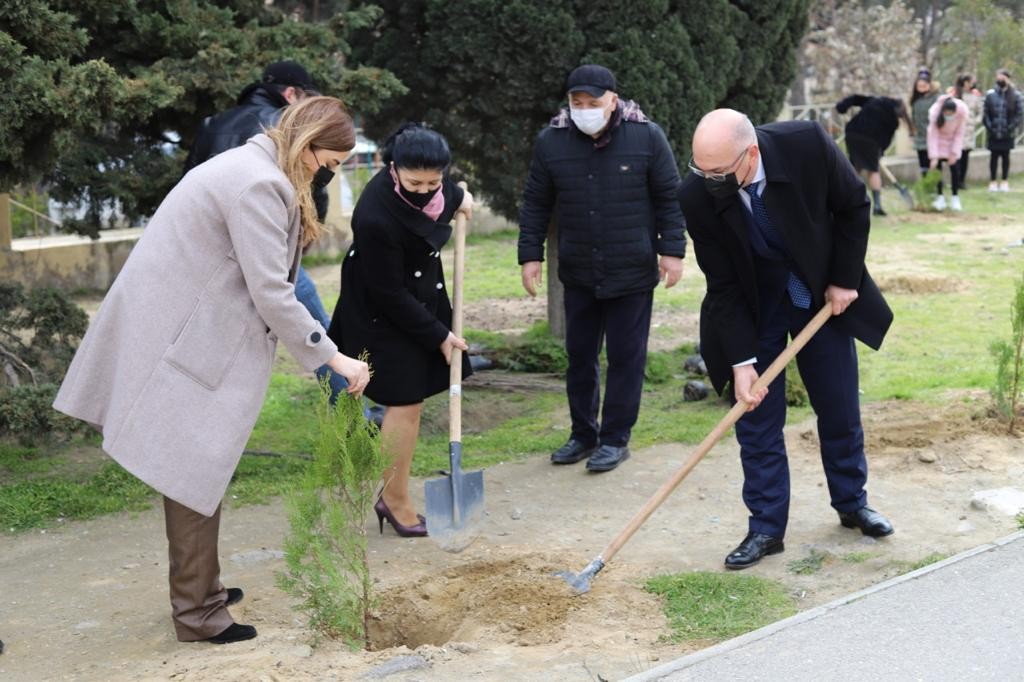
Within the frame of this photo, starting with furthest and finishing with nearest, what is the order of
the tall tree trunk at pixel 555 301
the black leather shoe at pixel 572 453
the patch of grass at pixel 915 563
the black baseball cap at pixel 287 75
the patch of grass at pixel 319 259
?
the patch of grass at pixel 319 259, the tall tree trunk at pixel 555 301, the black leather shoe at pixel 572 453, the black baseball cap at pixel 287 75, the patch of grass at pixel 915 563

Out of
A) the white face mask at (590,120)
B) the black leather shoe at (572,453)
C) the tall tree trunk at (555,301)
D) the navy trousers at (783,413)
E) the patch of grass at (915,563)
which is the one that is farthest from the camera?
the tall tree trunk at (555,301)

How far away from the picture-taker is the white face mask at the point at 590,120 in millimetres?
6305

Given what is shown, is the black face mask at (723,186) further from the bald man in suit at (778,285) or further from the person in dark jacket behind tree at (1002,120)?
the person in dark jacket behind tree at (1002,120)

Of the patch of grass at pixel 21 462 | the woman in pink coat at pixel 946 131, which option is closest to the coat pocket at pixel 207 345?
the patch of grass at pixel 21 462

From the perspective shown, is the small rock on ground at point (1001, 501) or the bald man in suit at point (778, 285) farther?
the small rock on ground at point (1001, 501)

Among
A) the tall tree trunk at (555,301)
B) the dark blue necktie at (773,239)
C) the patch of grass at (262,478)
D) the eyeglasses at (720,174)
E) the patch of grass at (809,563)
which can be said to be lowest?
the patch of grass at (262,478)

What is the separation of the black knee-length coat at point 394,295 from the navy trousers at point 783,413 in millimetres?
1324

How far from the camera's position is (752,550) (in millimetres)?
5098

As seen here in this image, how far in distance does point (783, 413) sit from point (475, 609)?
143cm

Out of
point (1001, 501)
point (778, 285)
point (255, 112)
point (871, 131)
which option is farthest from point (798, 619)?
point (871, 131)

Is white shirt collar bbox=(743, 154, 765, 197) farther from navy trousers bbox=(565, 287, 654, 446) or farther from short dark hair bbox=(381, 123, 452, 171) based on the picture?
navy trousers bbox=(565, 287, 654, 446)

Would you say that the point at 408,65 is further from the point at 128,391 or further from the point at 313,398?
the point at 128,391

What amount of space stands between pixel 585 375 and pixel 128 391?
9.42ft

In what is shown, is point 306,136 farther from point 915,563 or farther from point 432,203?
point 915,563
